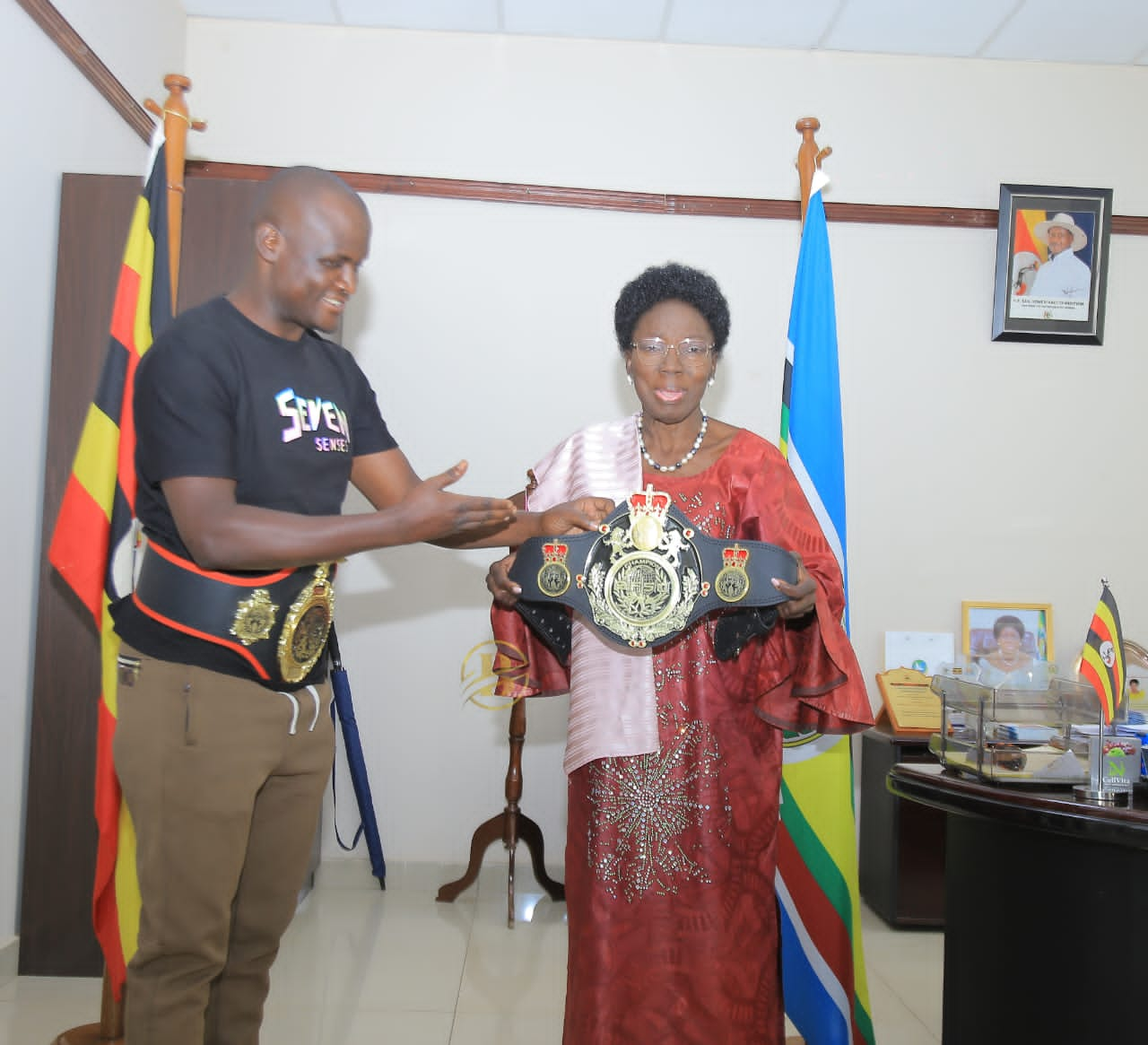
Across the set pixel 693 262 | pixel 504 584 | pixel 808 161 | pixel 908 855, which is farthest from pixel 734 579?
pixel 693 262

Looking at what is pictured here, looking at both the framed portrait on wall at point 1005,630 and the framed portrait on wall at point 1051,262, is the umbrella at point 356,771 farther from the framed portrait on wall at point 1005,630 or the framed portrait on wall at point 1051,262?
the framed portrait on wall at point 1051,262

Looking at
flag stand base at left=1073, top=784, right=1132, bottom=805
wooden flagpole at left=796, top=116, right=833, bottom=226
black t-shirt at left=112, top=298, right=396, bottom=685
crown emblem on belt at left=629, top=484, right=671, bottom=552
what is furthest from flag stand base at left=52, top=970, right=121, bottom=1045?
wooden flagpole at left=796, top=116, right=833, bottom=226

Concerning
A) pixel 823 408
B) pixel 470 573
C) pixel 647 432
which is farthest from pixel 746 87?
pixel 647 432

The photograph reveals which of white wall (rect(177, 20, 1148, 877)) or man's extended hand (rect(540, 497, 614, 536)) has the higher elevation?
white wall (rect(177, 20, 1148, 877))

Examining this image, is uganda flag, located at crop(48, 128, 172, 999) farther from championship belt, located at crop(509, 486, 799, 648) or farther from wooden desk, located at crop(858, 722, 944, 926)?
wooden desk, located at crop(858, 722, 944, 926)

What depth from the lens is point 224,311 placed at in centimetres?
166

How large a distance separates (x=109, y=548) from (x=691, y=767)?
4.91 ft

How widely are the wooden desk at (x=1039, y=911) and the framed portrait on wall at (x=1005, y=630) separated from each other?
2.02 meters

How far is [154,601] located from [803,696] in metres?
1.17

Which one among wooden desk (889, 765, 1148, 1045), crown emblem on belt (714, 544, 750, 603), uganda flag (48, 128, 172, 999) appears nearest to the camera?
wooden desk (889, 765, 1148, 1045)

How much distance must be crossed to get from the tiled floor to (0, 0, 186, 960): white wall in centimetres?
64

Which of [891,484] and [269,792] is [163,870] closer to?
[269,792]

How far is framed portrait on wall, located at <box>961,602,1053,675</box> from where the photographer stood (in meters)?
3.99

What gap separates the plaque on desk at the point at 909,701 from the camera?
3.68m
